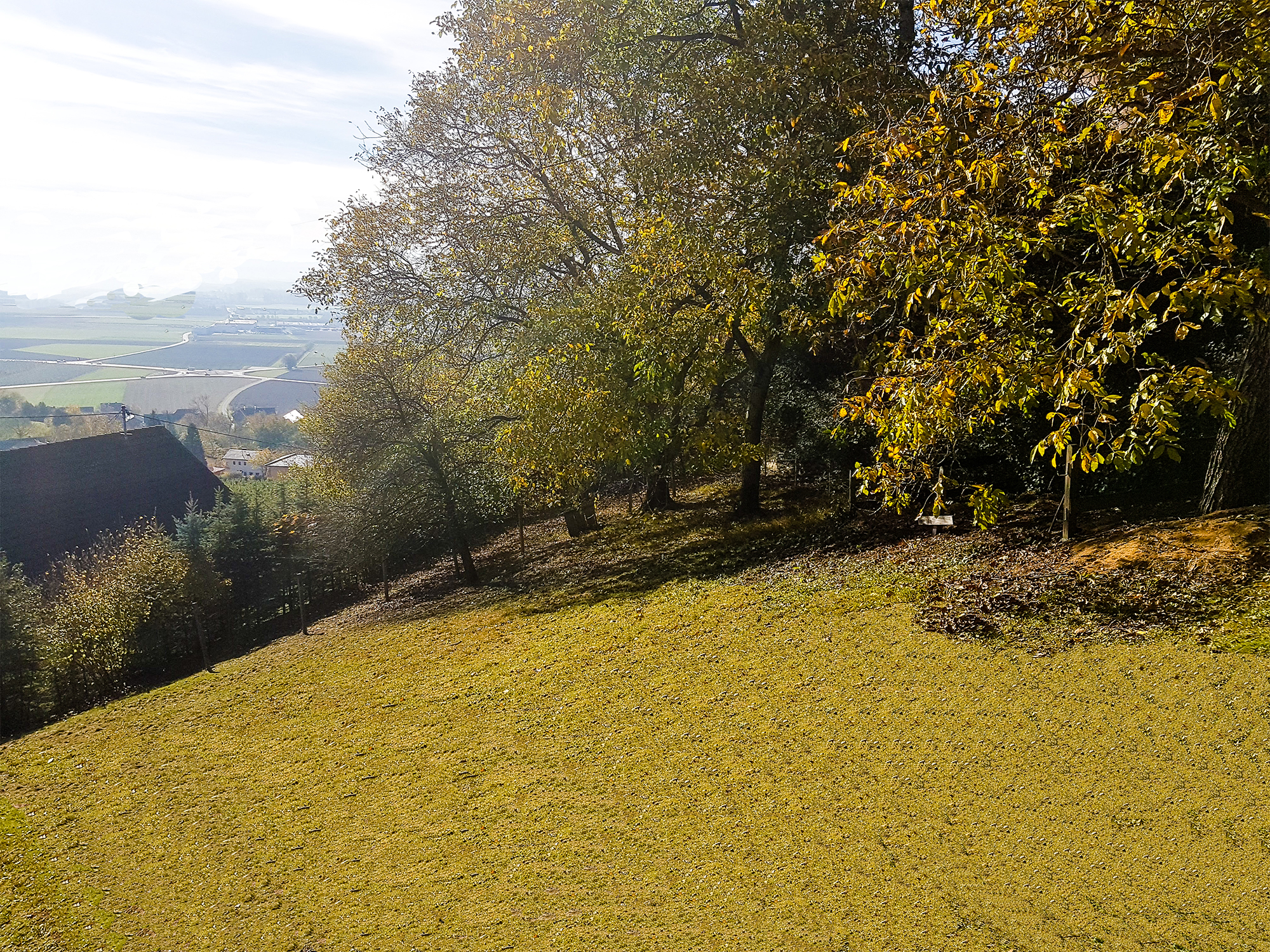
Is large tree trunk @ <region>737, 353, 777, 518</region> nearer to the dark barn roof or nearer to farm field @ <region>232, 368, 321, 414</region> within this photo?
the dark barn roof

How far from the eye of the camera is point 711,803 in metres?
7.17

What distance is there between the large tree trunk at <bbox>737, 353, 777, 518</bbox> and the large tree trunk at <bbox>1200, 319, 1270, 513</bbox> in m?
7.23

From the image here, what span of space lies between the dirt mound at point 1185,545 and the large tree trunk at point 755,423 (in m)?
6.51

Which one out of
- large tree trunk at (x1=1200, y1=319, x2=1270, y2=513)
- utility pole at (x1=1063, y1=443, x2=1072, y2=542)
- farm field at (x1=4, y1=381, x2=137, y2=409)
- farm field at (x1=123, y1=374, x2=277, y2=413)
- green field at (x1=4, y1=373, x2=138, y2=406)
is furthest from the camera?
farm field at (x1=123, y1=374, x2=277, y2=413)

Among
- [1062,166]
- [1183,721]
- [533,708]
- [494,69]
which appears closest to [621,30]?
[494,69]

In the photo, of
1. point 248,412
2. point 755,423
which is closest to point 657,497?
point 755,423

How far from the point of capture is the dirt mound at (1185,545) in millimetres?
8062

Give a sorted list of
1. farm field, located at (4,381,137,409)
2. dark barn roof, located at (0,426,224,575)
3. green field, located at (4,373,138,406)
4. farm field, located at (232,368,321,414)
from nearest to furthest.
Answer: dark barn roof, located at (0,426,224,575) < farm field, located at (4,381,137,409) < green field, located at (4,373,138,406) < farm field, located at (232,368,321,414)

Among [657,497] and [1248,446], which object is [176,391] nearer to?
[657,497]

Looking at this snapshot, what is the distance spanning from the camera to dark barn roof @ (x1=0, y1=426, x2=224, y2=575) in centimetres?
3522

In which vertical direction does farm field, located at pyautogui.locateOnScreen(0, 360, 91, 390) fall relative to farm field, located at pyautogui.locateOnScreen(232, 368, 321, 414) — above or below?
above

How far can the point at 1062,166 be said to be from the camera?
6832 mm

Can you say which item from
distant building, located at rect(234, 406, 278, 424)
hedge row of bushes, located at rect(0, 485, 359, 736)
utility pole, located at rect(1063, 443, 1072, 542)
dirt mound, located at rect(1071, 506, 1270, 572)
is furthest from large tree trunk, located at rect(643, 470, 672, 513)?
distant building, located at rect(234, 406, 278, 424)

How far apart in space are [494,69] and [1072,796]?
54.6ft
